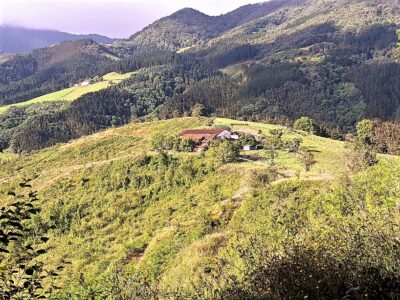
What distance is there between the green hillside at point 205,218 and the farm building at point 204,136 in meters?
4.95

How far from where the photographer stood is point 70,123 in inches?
6491

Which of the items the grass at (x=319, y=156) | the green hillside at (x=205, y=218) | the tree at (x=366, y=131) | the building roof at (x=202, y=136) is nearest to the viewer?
the green hillside at (x=205, y=218)

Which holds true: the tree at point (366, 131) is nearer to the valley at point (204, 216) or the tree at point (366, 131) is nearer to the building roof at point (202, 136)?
the valley at point (204, 216)

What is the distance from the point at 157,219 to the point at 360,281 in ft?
128

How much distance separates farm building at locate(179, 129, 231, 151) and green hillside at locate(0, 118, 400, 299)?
4.95 m

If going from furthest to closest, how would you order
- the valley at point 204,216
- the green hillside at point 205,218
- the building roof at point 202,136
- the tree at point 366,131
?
the tree at point 366,131, the building roof at point 202,136, the green hillside at point 205,218, the valley at point 204,216

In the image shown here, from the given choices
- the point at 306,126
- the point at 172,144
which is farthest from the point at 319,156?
the point at 306,126

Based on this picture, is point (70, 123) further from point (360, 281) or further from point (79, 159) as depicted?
point (360, 281)

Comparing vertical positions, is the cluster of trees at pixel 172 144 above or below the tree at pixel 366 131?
above

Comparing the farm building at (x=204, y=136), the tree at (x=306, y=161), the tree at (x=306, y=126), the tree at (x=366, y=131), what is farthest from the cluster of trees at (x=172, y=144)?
the tree at (x=306, y=126)

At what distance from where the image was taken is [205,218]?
32219 mm

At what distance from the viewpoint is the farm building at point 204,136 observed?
61.7m

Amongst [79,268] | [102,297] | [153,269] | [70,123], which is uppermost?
[102,297]

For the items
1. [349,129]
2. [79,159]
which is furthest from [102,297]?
[349,129]
